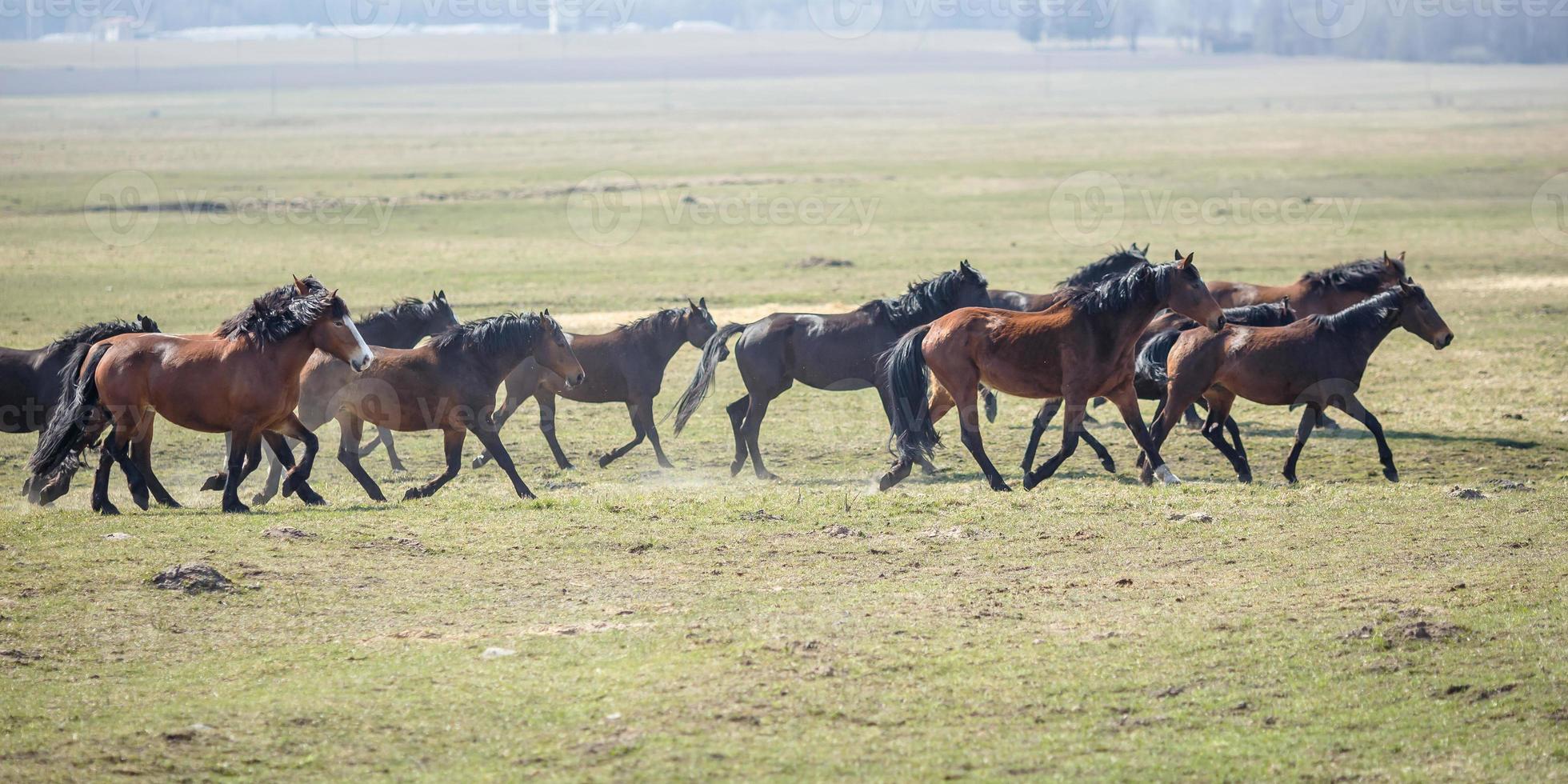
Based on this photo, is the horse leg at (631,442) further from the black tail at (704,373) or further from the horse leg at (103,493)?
the horse leg at (103,493)

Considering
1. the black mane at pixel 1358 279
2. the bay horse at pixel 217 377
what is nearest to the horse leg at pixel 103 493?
the bay horse at pixel 217 377

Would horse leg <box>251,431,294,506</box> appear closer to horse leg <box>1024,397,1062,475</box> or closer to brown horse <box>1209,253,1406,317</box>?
horse leg <box>1024,397,1062,475</box>

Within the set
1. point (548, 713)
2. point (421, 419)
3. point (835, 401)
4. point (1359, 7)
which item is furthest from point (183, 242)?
point (1359, 7)

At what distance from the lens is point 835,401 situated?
16766 mm

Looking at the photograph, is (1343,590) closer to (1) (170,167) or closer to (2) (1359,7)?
(1) (170,167)

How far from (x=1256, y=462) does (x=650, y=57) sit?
175665 mm

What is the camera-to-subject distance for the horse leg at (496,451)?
444 inches

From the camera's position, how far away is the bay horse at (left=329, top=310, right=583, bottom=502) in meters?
11.5

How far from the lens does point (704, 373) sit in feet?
45.3

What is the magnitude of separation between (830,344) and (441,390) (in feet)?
12.3

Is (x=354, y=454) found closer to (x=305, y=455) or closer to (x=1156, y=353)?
(x=305, y=455)

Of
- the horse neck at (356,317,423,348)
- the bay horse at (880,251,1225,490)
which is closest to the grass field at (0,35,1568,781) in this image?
the bay horse at (880,251,1225,490)

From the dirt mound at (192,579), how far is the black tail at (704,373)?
6.01m

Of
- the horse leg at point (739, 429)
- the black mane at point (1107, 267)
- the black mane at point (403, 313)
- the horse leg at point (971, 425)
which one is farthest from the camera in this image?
the black mane at point (1107, 267)
